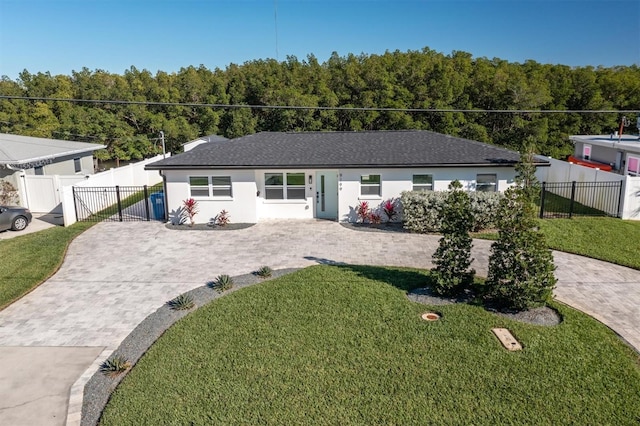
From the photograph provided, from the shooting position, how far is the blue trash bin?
1884 cm

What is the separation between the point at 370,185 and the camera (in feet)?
57.8

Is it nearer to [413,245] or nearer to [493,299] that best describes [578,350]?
[493,299]

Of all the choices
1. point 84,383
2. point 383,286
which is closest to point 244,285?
point 383,286

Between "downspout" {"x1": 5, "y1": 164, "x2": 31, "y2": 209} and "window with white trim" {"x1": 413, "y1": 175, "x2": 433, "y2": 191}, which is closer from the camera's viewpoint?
"window with white trim" {"x1": 413, "y1": 175, "x2": 433, "y2": 191}

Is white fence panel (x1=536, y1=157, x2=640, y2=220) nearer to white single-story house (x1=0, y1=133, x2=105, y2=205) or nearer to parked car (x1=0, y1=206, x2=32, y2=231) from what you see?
parked car (x1=0, y1=206, x2=32, y2=231)

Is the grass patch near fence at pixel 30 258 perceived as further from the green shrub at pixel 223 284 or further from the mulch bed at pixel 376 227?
the mulch bed at pixel 376 227

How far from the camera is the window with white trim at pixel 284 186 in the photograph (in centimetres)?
1823

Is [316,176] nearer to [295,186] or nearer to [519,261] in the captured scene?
[295,186]

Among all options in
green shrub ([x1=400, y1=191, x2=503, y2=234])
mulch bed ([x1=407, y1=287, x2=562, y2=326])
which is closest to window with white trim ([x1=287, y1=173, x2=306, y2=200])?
green shrub ([x1=400, y1=191, x2=503, y2=234])

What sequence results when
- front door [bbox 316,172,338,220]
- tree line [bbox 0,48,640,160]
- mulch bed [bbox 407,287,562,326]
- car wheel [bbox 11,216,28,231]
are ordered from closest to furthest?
mulch bed [bbox 407,287,562,326] → car wheel [bbox 11,216,28,231] → front door [bbox 316,172,338,220] → tree line [bbox 0,48,640,160]

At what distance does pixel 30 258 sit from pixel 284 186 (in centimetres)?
925


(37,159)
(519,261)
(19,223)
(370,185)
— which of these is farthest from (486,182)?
(37,159)

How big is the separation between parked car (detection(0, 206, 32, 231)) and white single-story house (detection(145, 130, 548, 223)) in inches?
212

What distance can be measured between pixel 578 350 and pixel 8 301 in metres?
12.7
